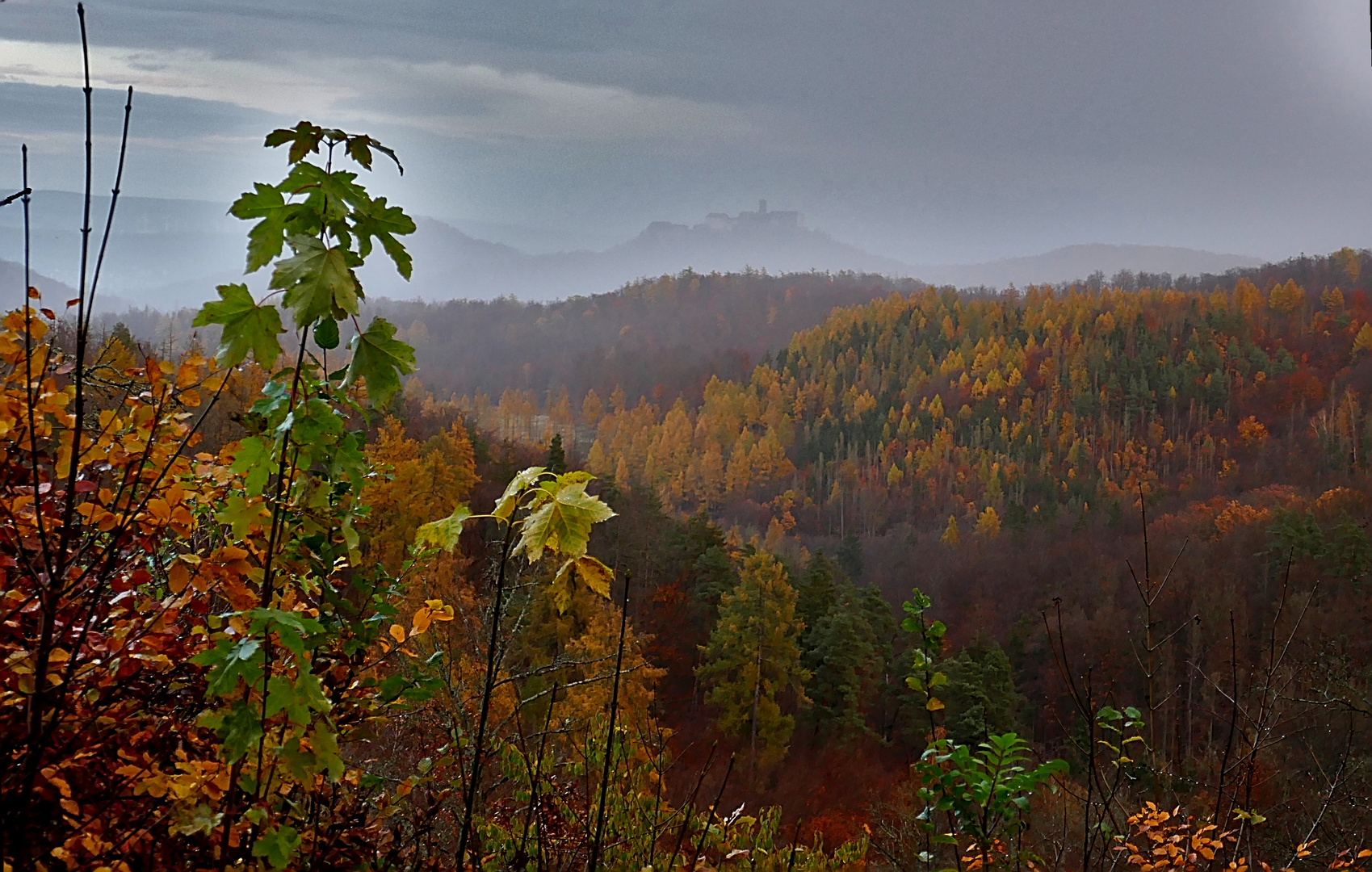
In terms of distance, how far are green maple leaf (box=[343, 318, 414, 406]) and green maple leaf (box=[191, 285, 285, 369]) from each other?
0.36 feet

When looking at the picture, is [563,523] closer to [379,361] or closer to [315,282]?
[379,361]

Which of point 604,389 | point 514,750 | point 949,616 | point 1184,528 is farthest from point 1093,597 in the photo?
point 604,389

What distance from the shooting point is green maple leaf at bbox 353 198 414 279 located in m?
1.25

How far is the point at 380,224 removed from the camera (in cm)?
127

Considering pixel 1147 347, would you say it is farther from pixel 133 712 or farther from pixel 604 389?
pixel 133 712

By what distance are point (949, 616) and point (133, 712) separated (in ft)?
188

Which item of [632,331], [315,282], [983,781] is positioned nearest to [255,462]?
[315,282]

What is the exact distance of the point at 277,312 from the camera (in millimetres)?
1225

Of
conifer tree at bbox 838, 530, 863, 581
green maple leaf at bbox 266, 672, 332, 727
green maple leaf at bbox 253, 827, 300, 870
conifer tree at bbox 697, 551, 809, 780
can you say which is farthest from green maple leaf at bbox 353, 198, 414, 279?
conifer tree at bbox 838, 530, 863, 581

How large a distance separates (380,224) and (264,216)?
15 cm

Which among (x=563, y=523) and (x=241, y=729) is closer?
(x=241, y=729)

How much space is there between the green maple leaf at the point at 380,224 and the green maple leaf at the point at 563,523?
423mm

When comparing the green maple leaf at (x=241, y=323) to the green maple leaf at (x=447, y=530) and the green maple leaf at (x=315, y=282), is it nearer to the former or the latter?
the green maple leaf at (x=315, y=282)

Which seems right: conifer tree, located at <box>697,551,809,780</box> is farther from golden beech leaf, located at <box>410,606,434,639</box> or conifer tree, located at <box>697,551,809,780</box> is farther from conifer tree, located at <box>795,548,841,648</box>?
golden beech leaf, located at <box>410,606,434,639</box>
